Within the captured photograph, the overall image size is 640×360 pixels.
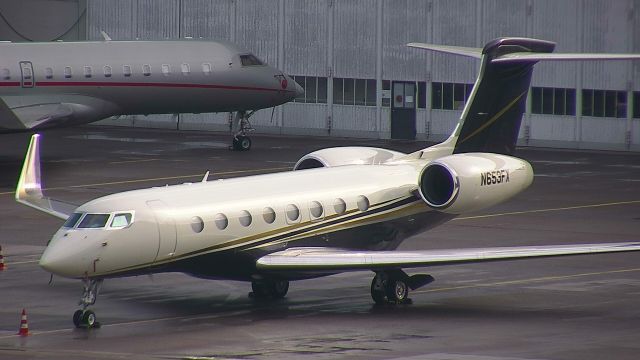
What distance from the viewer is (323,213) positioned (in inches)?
1016

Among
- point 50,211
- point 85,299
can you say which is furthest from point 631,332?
point 50,211

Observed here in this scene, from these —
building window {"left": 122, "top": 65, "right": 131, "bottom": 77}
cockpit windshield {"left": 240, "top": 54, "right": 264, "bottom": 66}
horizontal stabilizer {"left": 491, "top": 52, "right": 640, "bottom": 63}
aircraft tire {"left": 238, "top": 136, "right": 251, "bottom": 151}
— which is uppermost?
horizontal stabilizer {"left": 491, "top": 52, "right": 640, "bottom": 63}

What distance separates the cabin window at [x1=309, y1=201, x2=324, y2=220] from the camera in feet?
84.2

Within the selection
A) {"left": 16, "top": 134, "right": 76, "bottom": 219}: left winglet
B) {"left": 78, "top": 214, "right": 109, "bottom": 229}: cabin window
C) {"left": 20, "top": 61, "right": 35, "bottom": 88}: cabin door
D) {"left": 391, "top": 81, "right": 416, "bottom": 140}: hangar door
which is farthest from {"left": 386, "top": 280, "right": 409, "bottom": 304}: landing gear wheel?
{"left": 391, "top": 81, "right": 416, "bottom": 140}: hangar door

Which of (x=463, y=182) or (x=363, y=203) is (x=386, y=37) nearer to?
(x=363, y=203)

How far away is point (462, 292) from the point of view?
2697 cm

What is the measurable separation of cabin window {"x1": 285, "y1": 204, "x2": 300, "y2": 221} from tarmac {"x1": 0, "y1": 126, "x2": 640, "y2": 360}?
1.50 m

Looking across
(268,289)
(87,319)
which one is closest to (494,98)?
(268,289)

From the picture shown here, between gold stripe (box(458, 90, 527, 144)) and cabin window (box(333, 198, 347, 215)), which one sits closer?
cabin window (box(333, 198, 347, 215))

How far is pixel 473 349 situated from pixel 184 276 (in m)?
9.16

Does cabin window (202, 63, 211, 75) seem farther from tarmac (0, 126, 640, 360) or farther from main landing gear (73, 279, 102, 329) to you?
main landing gear (73, 279, 102, 329)

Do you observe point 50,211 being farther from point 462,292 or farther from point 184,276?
point 462,292

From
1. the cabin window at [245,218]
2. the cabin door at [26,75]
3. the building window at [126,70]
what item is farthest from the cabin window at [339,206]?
the building window at [126,70]

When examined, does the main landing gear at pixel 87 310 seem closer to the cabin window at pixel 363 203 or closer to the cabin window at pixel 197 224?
the cabin window at pixel 197 224
